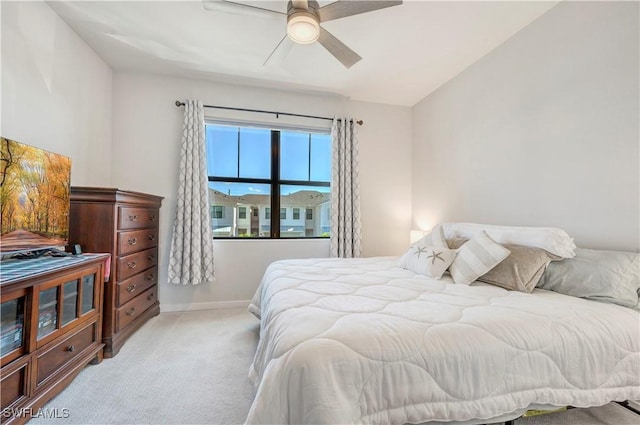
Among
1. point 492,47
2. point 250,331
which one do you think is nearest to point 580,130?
point 492,47

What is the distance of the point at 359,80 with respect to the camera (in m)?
3.15

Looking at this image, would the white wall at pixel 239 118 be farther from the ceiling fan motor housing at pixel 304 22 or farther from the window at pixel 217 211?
the ceiling fan motor housing at pixel 304 22

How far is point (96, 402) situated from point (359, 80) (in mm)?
3476

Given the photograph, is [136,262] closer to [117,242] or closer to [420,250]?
[117,242]

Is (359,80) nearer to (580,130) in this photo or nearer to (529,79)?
(529,79)

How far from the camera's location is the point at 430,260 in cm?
203

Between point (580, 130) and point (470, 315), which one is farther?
point (580, 130)

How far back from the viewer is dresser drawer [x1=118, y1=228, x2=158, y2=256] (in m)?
2.27

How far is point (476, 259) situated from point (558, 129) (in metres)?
1.18

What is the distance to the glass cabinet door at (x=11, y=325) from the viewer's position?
4.17ft

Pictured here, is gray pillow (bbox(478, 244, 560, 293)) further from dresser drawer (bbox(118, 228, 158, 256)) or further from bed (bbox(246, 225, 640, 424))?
dresser drawer (bbox(118, 228, 158, 256))

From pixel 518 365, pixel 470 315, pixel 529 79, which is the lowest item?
pixel 518 365

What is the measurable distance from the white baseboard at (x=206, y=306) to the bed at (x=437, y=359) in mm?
2051

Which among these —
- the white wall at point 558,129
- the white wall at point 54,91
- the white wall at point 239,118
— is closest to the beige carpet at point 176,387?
the white wall at point 239,118
